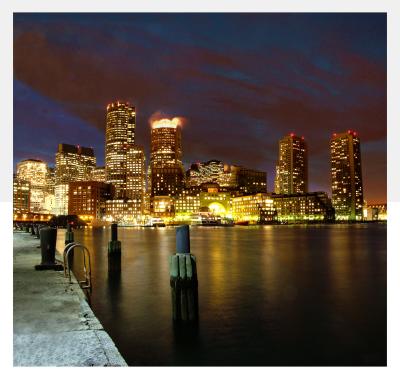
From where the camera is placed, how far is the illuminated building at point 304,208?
174875 mm

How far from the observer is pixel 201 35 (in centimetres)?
1184

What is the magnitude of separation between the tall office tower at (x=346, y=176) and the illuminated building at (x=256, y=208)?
951 inches

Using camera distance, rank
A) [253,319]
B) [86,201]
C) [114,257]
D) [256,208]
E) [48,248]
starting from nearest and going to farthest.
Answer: [253,319]
[48,248]
[114,257]
[256,208]
[86,201]

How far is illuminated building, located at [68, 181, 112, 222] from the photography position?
167 m

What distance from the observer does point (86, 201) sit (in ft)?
558

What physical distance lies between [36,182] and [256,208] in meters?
89.7

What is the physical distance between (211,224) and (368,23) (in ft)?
454

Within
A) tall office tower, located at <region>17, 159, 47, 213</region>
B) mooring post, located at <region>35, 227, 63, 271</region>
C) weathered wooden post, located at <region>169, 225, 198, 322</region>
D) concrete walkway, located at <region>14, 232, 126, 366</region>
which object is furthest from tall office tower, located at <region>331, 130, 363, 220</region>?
concrete walkway, located at <region>14, 232, 126, 366</region>

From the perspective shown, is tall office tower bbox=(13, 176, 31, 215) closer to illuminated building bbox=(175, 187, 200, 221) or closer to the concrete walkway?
illuminated building bbox=(175, 187, 200, 221)

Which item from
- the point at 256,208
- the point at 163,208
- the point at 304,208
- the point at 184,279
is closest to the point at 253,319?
the point at 184,279

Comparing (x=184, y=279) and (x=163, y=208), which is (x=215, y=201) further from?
(x=184, y=279)

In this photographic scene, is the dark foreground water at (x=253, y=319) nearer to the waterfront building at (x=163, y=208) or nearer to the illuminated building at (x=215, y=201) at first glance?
the waterfront building at (x=163, y=208)
